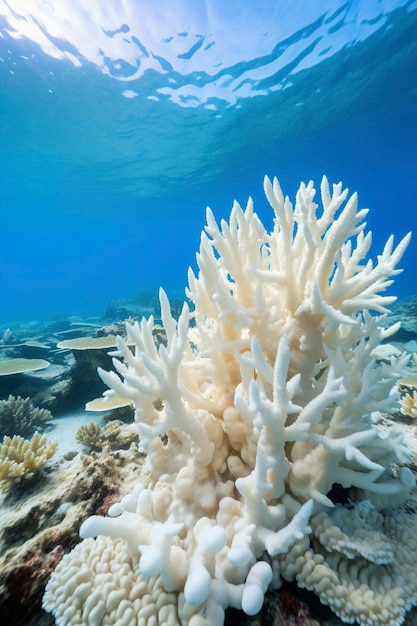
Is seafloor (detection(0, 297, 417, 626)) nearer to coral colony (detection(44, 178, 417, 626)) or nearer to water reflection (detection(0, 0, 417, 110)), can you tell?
coral colony (detection(44, 178, 417, 626))

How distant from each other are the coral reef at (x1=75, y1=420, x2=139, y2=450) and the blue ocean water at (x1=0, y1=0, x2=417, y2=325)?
22815 millimetres

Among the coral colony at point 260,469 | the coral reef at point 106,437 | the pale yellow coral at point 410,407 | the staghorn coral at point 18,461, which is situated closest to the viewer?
the coral colony at point 260,469

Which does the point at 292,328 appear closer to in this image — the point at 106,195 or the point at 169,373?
the point at 169,373

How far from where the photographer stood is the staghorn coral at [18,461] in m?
3.05

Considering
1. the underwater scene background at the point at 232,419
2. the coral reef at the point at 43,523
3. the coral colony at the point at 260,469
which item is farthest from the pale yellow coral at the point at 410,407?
the coral reef at the point at 43,523

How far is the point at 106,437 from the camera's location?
13.7ft

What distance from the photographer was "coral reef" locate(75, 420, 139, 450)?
385 centimetres

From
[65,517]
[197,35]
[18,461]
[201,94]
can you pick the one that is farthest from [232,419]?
[201,94]

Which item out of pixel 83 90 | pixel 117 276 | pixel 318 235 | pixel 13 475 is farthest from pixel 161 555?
pixel 117 276

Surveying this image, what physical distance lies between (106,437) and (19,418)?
120 inches

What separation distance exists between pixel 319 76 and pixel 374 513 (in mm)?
27595

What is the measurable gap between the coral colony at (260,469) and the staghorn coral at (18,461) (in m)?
1.97

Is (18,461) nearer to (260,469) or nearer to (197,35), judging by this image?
(260,469)

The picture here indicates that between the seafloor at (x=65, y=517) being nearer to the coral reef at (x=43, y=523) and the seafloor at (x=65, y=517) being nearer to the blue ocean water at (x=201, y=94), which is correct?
the coral reef at (x=43, y=523)
